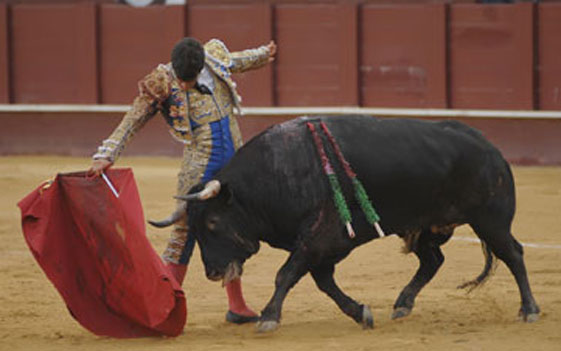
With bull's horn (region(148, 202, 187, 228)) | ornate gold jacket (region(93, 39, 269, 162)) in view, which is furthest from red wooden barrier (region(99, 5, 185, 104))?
bull's horn (region(148, 202, 187, 228))

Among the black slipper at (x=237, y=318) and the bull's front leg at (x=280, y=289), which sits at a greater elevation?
the bull's front leg at (x=280, y=289)

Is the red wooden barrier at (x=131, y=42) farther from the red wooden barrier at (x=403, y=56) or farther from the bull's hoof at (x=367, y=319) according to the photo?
the bull's hoof at (x=367, y=319)

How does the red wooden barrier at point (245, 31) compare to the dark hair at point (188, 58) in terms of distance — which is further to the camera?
the red wooden barrier at point (245, 31)

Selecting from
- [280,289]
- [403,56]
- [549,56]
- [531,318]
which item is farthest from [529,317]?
[403,56]

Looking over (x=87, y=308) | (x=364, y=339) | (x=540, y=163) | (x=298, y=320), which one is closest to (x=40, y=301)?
(x=87, y=308)

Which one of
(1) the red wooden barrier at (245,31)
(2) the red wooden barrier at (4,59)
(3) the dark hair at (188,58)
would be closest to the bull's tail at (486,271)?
(3) the dark hair at (188,58)

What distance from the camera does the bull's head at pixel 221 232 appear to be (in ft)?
15.8

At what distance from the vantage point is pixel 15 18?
482 inches

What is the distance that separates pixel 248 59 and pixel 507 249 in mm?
1327

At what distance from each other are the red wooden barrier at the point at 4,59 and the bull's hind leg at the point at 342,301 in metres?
7.96

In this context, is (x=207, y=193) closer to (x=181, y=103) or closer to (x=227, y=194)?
(x=227, y=194)

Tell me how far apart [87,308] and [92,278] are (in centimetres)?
12

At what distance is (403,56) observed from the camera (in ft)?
36.5

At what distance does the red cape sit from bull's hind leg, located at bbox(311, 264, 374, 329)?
1.85 feet
